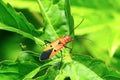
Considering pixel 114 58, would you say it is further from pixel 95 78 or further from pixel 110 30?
pixel 95 78

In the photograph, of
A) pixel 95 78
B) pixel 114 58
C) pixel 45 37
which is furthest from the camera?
pixel 114 58

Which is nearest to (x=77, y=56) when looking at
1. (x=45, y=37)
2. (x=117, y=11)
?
(x=45, y=37)

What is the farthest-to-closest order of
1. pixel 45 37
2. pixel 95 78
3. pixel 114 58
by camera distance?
pixel 114 58 < pixel 45 37 < pixel 95 78

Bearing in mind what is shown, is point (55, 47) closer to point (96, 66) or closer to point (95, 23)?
point (96, 66)

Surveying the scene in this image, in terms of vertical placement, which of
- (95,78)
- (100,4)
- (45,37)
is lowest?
(95,78)

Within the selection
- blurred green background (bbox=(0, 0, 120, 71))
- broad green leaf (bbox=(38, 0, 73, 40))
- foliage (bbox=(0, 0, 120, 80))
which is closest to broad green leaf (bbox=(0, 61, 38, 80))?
foliage (bbox=(0, 0, 120, 80))

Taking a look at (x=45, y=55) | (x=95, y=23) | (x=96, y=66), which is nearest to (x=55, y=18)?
(x=45, y=55)

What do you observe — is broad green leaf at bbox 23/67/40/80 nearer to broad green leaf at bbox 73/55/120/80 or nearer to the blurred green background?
broad green leaf at bbox 73/55/120/80

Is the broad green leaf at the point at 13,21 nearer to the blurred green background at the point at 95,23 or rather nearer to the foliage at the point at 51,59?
the foliage at the point at 51,59
